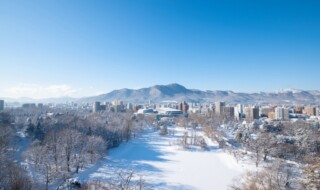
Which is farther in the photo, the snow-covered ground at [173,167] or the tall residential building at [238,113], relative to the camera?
the tall residential building at [238,113]

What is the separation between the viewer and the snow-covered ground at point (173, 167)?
17.1 m

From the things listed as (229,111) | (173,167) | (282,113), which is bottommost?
(173,167)

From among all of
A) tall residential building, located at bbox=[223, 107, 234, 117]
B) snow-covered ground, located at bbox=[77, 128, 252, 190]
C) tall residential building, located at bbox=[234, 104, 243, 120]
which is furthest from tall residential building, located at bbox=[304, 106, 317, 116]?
snow-covered ground, located at bbox=[77, 128, 252, 190]

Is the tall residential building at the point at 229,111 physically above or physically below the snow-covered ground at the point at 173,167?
above

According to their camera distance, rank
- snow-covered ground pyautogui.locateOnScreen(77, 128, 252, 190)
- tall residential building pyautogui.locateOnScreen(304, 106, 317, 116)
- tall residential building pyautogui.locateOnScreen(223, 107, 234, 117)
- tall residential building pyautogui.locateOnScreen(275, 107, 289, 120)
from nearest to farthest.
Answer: snow-covered ground pyautogui.locateOnScreen(77, 128, 252, 190)
tall residential building pyautogui.locateOnScreen(275, 107, 289, 120)
tall residential building pyautogui.locateOnScreen(304, 106, 317, 116)
tall residential building pyautogui.locateOnScreen(223, 107, 234, 117)

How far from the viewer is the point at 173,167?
21.2 m

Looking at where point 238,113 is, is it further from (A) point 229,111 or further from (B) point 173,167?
(B) point 173,167

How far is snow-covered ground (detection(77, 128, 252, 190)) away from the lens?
56.0 ft

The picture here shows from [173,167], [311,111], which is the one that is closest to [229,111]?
[311,111]

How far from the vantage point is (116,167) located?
66.9 feet

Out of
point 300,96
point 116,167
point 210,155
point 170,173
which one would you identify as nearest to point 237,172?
point 170,173

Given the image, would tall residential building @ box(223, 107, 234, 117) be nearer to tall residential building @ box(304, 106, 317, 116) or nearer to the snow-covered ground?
tall residential building @ box(304, 106, 317, 116)

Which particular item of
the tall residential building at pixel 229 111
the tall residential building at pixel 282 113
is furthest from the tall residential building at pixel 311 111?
the tall residential building at pixel 229 111

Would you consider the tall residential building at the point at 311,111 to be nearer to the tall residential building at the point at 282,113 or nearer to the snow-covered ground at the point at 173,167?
the tall residential building at the point at 282,113
